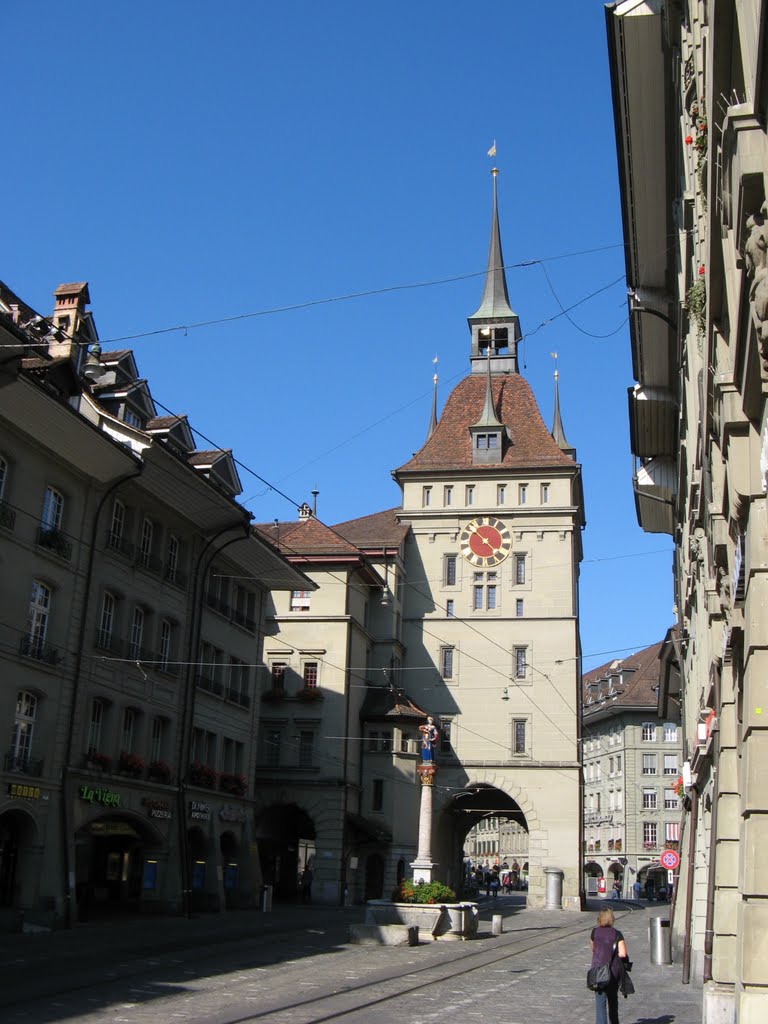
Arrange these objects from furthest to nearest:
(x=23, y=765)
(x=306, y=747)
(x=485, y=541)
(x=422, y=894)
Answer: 1. (x=485, y=541)
2. (x=306, y=747)
3. (x=422, y=894)
4. (x=23, y=765)

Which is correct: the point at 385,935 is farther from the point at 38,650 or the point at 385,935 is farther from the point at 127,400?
the point at 127,400

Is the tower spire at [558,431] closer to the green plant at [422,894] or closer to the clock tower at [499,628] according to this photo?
the clock tower at [499,628]

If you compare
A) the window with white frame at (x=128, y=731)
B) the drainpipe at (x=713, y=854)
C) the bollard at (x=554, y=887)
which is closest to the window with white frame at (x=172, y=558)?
the window with white frame at (x=128, y=731)

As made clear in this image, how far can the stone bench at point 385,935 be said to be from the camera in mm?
27016

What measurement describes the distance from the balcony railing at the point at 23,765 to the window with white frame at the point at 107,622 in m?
4.22

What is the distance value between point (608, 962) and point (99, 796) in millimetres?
20010

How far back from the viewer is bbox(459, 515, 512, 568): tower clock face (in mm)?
59969

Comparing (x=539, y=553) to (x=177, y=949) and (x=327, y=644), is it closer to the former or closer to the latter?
(x=327, y=644)

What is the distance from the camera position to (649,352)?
25.0 meters

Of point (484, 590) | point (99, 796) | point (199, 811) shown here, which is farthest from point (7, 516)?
point (484, 590)

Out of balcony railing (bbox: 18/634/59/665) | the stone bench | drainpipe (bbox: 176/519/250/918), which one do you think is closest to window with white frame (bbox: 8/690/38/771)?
balcony railing (bbox: 18/634/59/665)

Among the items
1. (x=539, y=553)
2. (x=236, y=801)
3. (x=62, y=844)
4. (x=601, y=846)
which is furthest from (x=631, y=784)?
(x=62, y=844)

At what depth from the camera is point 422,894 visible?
30547mm

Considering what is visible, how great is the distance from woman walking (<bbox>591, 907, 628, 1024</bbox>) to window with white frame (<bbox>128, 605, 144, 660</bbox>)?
71.2 feet
